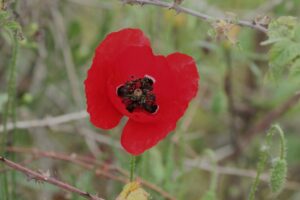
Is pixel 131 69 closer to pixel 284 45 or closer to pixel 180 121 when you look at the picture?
pixel 284 45

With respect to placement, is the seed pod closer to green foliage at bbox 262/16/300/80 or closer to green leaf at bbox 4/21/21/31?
green foliage at bbox 262/16/300/80

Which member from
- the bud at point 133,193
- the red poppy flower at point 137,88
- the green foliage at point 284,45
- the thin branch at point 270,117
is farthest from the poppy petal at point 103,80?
the thin branch at point 270,117

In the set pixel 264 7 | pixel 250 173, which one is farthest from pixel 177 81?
pixel 264 7

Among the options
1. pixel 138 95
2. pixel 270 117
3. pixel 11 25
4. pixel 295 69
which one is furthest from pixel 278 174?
pixel 270 117

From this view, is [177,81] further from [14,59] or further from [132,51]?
[14,59]

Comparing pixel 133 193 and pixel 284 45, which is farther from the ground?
pixel 284 45
